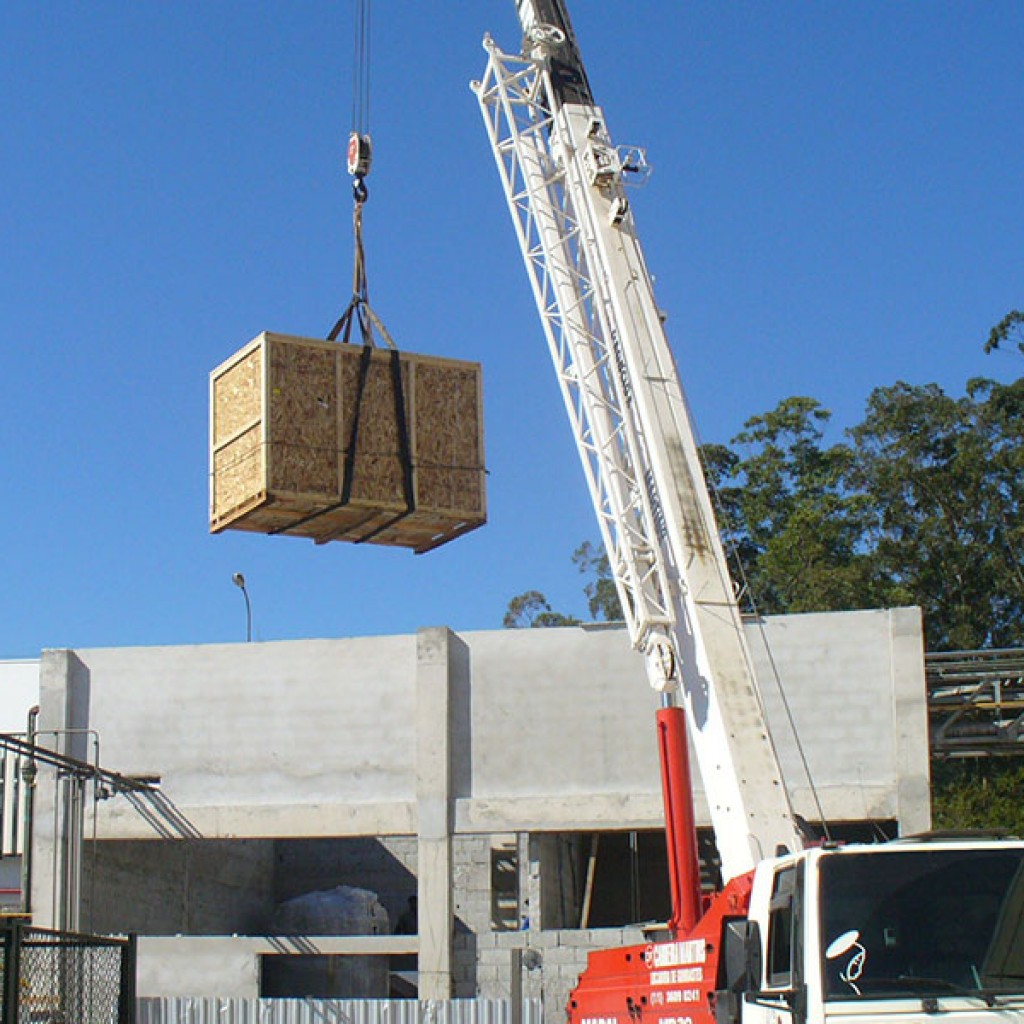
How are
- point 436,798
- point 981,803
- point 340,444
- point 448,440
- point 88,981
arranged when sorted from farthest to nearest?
point 981,803
point 436,798
point 448,440
point 340,444
point 88,981

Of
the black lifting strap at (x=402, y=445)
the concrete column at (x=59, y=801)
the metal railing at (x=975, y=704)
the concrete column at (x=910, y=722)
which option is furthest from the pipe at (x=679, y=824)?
the concrete column at (x=59, y=801)

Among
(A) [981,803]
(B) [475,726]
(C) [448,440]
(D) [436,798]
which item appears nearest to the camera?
(C) [448,440]

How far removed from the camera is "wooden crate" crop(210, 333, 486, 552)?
15328 millimetres

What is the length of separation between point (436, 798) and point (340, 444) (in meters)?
9.84

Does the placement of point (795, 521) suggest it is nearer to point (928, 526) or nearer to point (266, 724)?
point (928, 526)

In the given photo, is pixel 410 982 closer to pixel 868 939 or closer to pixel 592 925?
pixel 592 925

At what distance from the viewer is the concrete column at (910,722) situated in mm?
22484

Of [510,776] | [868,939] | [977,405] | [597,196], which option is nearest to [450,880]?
[510,776]

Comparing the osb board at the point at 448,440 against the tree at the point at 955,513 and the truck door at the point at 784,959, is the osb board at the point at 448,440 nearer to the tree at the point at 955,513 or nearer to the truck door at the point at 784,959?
the truck door at the point at 784,959

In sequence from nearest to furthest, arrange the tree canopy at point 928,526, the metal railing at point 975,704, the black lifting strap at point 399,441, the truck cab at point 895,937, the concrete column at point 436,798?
the truck cab at point 895,937
the black lifting strap at point 399,441
the concrete column at point 436,798
the metal railing at point 975,704
the tree canopy at point 928,526

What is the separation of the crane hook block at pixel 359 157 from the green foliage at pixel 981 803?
17.4 meters

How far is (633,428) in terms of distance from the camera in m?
16.4

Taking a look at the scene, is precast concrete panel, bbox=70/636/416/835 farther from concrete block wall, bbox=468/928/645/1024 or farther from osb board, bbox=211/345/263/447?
osb board, bbox=211/345/263/447

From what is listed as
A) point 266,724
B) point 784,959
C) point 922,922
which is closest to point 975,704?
point 266,724
